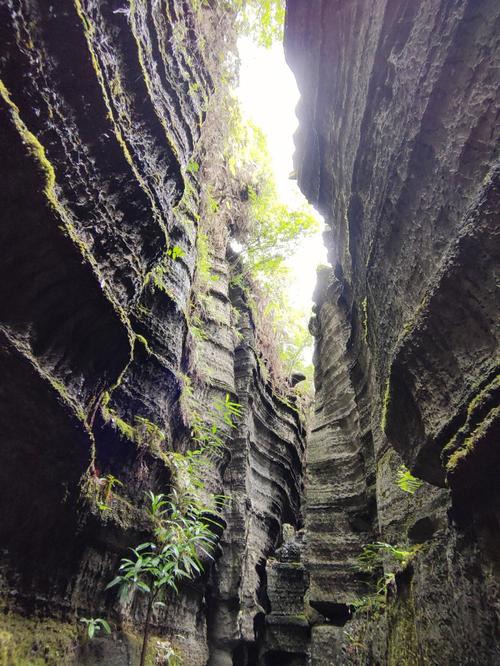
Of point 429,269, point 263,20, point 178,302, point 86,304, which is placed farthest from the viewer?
point 263,20

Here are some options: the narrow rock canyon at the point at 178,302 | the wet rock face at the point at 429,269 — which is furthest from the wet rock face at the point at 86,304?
the wet rock face at the point at 429,269

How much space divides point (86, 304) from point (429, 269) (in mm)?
2299

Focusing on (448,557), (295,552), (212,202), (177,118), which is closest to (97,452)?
(448,557)

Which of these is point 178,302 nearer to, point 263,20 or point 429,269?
point 429,269

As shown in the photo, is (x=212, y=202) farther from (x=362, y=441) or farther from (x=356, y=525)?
(x=356, y=525)

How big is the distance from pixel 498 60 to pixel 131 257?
2.71 meters

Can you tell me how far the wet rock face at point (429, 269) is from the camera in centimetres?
212

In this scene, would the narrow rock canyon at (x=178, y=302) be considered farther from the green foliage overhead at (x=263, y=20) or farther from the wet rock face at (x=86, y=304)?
the green foliage overhead at (x=263, y=20)

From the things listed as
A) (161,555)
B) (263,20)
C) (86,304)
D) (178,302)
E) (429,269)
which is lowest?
(161,555)

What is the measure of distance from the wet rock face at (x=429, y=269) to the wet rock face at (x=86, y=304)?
1873 mm

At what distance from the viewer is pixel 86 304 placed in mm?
3049

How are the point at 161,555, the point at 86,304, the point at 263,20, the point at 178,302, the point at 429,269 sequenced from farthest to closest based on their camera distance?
the point at 263,20, the point at 178,302, the point at 161,555, the point at 86,304, the point at 429,269

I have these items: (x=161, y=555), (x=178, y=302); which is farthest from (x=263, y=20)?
(x=161, y=555)

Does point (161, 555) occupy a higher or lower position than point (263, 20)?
lower
